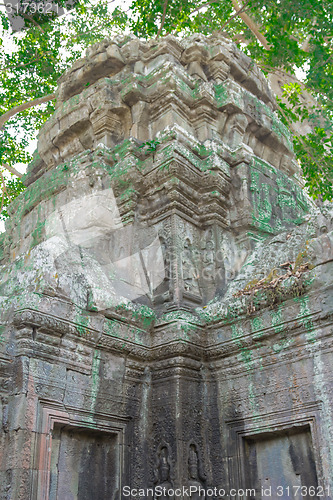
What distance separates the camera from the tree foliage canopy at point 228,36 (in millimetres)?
9688

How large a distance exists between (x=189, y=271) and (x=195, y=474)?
2450 millimetres

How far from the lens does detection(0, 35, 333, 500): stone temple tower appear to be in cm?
466

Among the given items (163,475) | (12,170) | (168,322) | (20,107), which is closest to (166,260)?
(168,322)

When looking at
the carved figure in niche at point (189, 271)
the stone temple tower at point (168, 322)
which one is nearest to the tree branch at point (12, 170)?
the stone temple tower at point (168, 322)

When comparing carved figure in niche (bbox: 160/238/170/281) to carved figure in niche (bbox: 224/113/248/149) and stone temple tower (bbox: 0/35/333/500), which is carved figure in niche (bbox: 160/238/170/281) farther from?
carved figure in niche (bbox: 224/113/248/149)

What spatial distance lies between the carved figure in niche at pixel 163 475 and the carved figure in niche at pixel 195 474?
0.22 meters

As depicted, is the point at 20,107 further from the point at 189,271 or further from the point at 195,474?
the point at 195,474

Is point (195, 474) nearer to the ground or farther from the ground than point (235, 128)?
nearer to the ground

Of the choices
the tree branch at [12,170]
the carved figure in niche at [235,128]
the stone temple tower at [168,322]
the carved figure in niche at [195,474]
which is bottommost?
the carved figure in niche at [195,474]

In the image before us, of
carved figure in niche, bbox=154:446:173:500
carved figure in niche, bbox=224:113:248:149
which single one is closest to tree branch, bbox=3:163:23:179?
carved figure in niche, bbox=224:113:248:149

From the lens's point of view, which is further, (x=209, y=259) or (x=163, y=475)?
(x=209, y=259)

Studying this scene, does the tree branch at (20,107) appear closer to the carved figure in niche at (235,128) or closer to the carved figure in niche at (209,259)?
the carved figure in niche at (235,128)

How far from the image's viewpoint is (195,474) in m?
5.04

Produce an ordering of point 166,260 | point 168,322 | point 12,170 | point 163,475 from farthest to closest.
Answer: point 12,170
point 166,260
point 168,322
point 163,475
